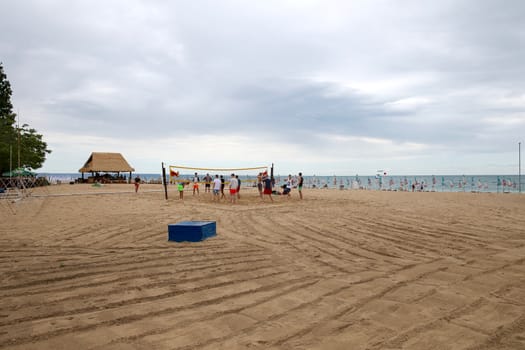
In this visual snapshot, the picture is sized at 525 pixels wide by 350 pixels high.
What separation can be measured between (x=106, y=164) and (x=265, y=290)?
142ft

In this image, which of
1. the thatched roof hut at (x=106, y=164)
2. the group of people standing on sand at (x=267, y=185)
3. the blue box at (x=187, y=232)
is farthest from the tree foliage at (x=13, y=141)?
the blue box at (x=187, y=232)

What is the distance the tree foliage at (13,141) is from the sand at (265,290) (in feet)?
68.5

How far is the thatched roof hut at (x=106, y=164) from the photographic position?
139ft

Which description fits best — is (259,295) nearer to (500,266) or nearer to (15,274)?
(15,274)

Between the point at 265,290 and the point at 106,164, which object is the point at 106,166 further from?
the point at 265,290

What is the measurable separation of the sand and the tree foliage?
68.5 ft

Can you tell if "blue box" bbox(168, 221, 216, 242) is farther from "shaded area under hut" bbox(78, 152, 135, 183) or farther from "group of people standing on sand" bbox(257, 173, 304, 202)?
"shaded area under hut" bbox(78, 152, 135, 183)

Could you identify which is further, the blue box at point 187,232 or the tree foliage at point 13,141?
the tree foliage at point 13,141

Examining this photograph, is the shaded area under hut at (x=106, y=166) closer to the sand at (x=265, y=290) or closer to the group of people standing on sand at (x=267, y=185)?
the group of people standing on sand at (x=267, y=185)

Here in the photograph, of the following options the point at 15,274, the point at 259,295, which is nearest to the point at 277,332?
the point at 259,295

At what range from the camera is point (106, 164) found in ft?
141

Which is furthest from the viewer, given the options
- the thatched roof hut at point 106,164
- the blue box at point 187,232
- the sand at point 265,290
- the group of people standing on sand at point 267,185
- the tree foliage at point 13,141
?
the thatched roof hut at point 106,164

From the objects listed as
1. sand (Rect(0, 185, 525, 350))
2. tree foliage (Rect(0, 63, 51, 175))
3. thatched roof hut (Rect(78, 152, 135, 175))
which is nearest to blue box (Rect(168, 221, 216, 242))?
sand (Rect(0, 185, 525, 350))

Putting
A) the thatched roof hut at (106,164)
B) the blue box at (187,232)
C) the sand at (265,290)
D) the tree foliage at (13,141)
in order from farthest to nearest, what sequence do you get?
the thatched roof hut at (106,164) → the tree foliage at (13,141) → the blue box at (187,232) → the sand at (265,290)
